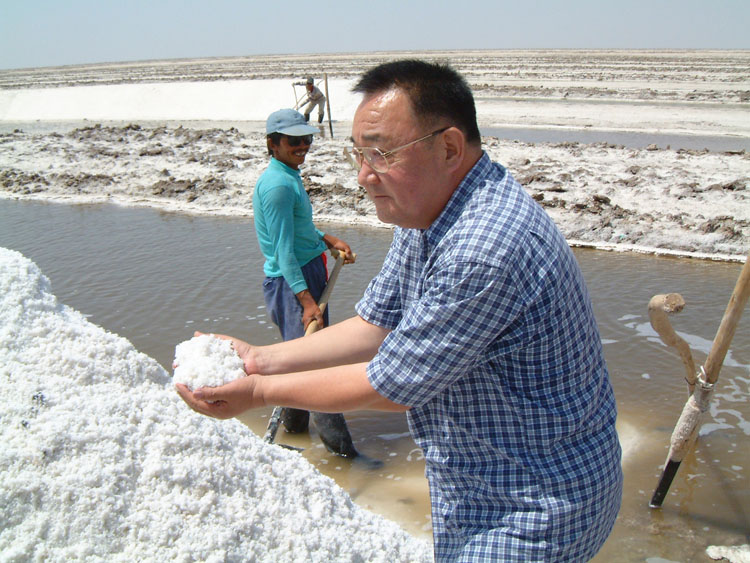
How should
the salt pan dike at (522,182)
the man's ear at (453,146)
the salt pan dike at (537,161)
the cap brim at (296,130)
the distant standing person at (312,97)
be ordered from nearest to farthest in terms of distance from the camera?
the man's ear at (453,146) < the cap brim at (296,130) < the salt pan dike at (522,182) < the salt pan dike at (537,161) < the distant standing person at (312,97)

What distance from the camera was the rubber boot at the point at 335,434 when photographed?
12.5ft

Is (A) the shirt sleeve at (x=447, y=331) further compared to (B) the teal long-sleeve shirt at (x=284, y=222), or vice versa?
(B) the teal long-sleeve shirt at (x=284, y=222)

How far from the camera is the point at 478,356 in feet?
4.46

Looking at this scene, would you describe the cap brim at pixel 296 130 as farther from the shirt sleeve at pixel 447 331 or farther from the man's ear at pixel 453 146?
the shirt sleeve at pixel 447 331

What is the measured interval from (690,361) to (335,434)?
1992 millimetres

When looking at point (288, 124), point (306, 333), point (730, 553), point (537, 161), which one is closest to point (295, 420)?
point (306, 333)

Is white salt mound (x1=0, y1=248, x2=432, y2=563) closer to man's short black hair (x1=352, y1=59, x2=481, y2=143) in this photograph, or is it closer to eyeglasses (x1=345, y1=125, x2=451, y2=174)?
eyeglasses (x1=345, y1=125, x2=451, y2=174)

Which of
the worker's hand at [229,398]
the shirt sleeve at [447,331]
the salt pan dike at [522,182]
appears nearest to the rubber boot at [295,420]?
the worker's hand at [229,398]

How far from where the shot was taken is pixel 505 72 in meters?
30.8

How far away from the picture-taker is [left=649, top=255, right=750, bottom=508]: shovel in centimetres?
289

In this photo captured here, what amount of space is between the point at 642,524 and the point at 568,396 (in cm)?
226

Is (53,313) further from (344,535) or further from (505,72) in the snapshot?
(505,72)

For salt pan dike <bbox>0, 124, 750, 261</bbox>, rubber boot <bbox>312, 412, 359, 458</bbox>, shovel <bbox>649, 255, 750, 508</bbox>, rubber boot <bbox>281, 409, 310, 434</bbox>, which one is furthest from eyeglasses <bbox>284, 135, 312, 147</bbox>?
salt pan dike <bbox>0, 124, 750, 261</bbox>

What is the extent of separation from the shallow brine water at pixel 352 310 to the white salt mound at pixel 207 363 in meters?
1.84
